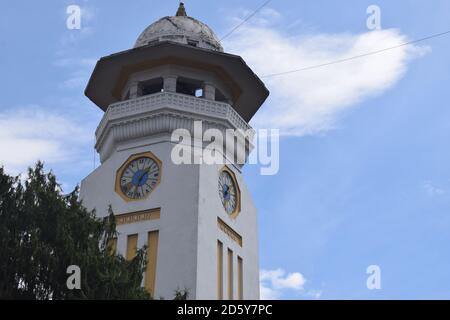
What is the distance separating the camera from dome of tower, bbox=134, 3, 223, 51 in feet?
103

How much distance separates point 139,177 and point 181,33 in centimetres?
762

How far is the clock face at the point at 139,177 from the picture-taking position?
27625mm

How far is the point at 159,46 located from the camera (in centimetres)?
2927

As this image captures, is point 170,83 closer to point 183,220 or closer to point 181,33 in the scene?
point 181,33

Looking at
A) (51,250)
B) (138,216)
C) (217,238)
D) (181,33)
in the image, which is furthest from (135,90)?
(51,250)

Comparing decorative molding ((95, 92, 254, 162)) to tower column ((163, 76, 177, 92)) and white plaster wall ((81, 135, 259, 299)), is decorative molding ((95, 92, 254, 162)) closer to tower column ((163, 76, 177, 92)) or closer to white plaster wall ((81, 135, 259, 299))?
white plaster wall ((81, 135, 259, 299))

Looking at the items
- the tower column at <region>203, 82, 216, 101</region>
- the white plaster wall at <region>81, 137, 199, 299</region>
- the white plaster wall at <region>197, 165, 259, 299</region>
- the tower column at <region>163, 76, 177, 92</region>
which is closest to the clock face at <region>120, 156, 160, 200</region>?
the white plaster wall at <region>81, 137, 199, 299</region>

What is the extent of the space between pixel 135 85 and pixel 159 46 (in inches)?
90.6

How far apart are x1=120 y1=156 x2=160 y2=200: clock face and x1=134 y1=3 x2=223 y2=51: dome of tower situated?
5863 mm

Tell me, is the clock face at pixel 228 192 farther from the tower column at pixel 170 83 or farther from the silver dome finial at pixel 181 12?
the silver dome finial at pixel 181 12

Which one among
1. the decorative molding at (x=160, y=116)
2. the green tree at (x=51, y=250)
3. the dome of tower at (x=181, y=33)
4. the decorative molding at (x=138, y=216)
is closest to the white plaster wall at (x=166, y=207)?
the decorative molding at (x=138, y=216)
